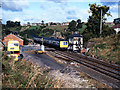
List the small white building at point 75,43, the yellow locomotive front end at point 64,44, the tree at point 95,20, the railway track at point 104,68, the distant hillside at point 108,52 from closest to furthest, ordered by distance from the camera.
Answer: the railway track at point 104,68 → the distant hillside at point 108,52 → the yellow locomotive front end at point 64,44 → the small white building at point 75,43 → the tree at point 95,20

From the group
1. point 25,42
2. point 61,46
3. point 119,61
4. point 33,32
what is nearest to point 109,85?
point 119,61

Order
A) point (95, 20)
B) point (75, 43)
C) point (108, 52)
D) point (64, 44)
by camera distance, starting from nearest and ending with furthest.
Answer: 1. point (108, 52)
2. point (64, 44)
3. point (75, 43)
4. point (95, 20)

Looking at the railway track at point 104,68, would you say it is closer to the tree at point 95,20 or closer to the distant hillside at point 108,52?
the distant hillside at point 108,52

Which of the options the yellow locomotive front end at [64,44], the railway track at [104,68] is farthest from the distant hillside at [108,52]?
the yellow locomotive front end at [64,44]

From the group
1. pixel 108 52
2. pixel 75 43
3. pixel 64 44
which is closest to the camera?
pixel 108 52

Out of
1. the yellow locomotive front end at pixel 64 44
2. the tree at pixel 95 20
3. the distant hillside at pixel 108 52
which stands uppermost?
the tree at pixel 95 20

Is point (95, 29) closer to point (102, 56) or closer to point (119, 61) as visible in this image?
point (102, 56)

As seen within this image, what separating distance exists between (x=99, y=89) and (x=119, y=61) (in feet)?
35.8

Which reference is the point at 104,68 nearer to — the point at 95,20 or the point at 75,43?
the point at 75,43

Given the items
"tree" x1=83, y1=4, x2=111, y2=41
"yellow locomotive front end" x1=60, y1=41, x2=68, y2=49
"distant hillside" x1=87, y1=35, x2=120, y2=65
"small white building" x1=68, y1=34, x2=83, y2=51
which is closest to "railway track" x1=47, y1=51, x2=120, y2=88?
"distant hillside" x1=87, y1=35, x2=120, y2=65

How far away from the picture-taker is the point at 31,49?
2791cm

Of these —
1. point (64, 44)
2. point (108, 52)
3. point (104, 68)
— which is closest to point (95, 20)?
point (64, 44)

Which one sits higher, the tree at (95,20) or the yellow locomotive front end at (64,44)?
the tree at (95,20)

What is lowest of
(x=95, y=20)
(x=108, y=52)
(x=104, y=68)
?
(x=104, y=68)
